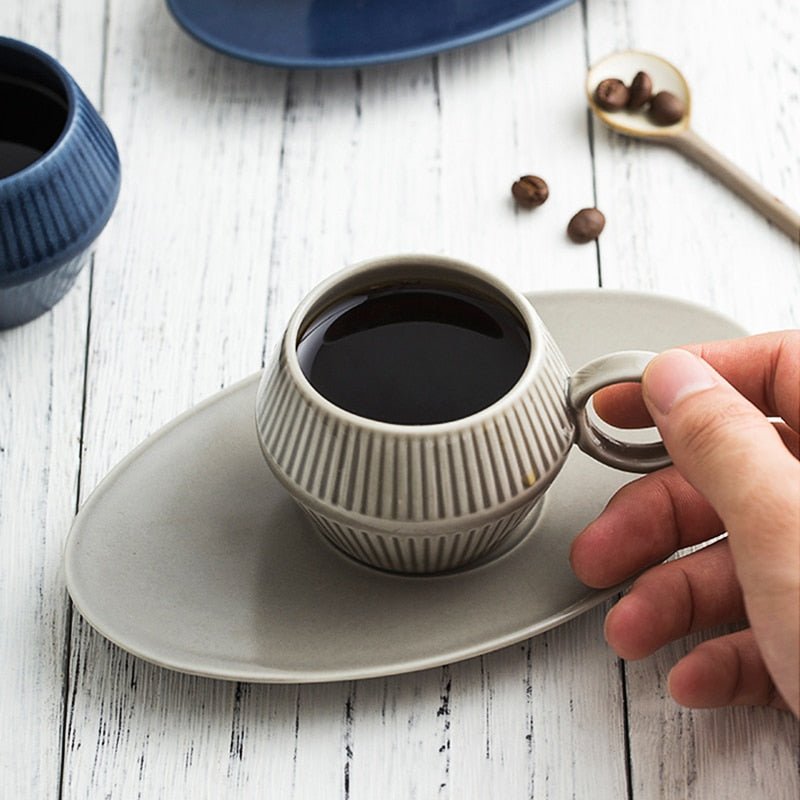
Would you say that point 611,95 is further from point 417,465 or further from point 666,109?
point 417,465

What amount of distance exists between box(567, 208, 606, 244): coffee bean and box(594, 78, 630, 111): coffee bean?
111mm

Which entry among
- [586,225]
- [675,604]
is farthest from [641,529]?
[586,225]

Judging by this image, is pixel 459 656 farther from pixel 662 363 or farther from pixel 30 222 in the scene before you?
pixel 30 222

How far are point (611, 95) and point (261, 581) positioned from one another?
0.52 m

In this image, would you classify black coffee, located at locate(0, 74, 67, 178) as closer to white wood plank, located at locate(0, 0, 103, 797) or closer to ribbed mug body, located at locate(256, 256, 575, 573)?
white wood plank, located at locate(0, 0, 103, 797)

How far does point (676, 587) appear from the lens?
67 centimetres

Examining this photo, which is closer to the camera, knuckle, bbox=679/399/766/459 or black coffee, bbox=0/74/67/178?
knuckle, bbox=679/399/766/459

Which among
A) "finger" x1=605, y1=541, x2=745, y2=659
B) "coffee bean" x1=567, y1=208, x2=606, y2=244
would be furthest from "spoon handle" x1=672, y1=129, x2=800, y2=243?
"finger" x1=605, y1=541, x2=745, y2=659

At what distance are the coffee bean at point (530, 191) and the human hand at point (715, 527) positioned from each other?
254 millimetres

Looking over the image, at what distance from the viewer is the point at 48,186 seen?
2.55ft

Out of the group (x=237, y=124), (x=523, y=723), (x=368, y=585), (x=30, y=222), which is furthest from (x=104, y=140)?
(x=523, y=723)

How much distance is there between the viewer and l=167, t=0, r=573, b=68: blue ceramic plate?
1.00 meters

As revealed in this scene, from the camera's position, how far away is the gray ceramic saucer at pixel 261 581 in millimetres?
675

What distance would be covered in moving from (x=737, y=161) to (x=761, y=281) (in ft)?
0.43
